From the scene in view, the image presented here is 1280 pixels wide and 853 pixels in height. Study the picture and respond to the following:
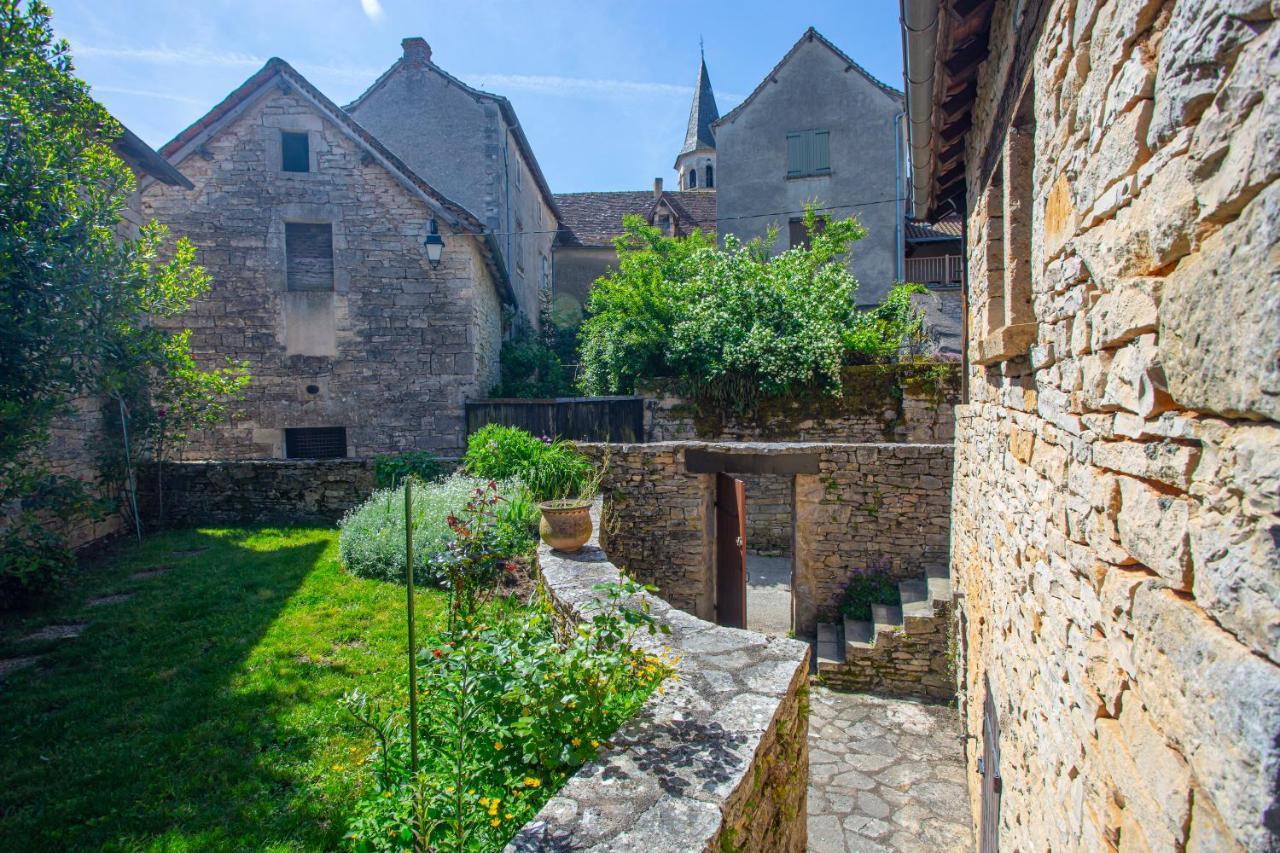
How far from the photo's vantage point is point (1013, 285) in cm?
308

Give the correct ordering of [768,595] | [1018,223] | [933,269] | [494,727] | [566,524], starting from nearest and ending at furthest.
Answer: [494,727], [1018,223], [566,524], [768,595], [933,269]

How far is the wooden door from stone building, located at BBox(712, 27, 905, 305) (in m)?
15.0

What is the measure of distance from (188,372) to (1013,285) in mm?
10217

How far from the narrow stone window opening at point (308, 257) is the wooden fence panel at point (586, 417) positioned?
4.11m

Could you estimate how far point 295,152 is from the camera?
A: 11.6 metres

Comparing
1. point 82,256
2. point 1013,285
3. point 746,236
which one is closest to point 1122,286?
point 1013,285

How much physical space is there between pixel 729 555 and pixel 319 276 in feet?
29.1

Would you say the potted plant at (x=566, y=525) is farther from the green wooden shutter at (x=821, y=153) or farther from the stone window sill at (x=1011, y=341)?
the green wooden shutter at (x=821, y=153)

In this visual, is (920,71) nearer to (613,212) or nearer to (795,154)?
(795,154)

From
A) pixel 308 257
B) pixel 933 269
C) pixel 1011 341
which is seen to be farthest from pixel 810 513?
pixel 933 269

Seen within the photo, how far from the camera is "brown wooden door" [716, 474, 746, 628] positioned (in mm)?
8867

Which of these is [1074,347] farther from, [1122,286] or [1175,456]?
[1175,456]

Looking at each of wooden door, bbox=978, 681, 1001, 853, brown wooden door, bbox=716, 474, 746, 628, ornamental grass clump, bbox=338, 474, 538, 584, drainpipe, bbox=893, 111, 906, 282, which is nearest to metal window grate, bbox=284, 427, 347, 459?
ornamental grass clump, bbox=338, 474, 538, 584

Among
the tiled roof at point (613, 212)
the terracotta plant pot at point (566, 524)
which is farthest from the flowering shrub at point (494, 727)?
the tiled roof at point (613, 212)
